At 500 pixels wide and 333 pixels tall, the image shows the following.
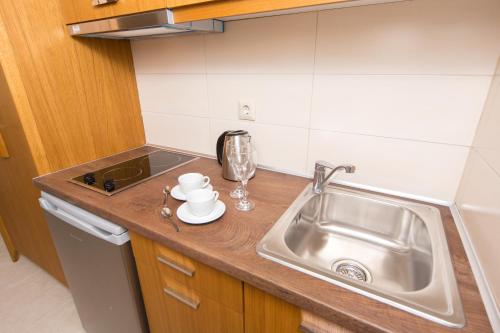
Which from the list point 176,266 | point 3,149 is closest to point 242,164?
point 176,266

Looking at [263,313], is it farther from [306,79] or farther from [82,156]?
[82,156]

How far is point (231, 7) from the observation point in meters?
0.73

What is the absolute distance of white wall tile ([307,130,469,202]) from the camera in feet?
2.69

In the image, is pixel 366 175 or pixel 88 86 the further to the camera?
pixel 88 86

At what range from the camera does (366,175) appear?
954mm

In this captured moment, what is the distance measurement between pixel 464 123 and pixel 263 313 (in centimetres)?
79

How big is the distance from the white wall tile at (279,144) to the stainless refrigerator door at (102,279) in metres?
0.65

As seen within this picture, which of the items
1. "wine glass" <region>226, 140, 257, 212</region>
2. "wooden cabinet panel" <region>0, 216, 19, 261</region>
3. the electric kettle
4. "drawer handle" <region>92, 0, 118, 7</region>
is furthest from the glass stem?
"wooden cabinet panel" <region>0, 216, 19, 261</region>

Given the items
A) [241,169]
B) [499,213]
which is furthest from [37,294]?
Answer: [499,213]

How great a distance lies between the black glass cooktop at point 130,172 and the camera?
1019mm

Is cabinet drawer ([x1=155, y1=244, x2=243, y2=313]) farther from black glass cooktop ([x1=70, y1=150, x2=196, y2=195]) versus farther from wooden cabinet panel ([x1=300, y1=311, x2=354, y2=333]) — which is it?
black glass cooktop ([x1=70, y1=150, x2=196, y2=195])

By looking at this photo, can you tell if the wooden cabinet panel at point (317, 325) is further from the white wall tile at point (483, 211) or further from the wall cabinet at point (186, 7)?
the wall cabinet at point (186, 7)

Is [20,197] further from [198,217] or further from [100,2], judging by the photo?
[198,217]

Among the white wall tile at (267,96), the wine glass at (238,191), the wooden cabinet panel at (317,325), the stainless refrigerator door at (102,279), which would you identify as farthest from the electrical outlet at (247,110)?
the wooden cabinet panel at (317,325)
